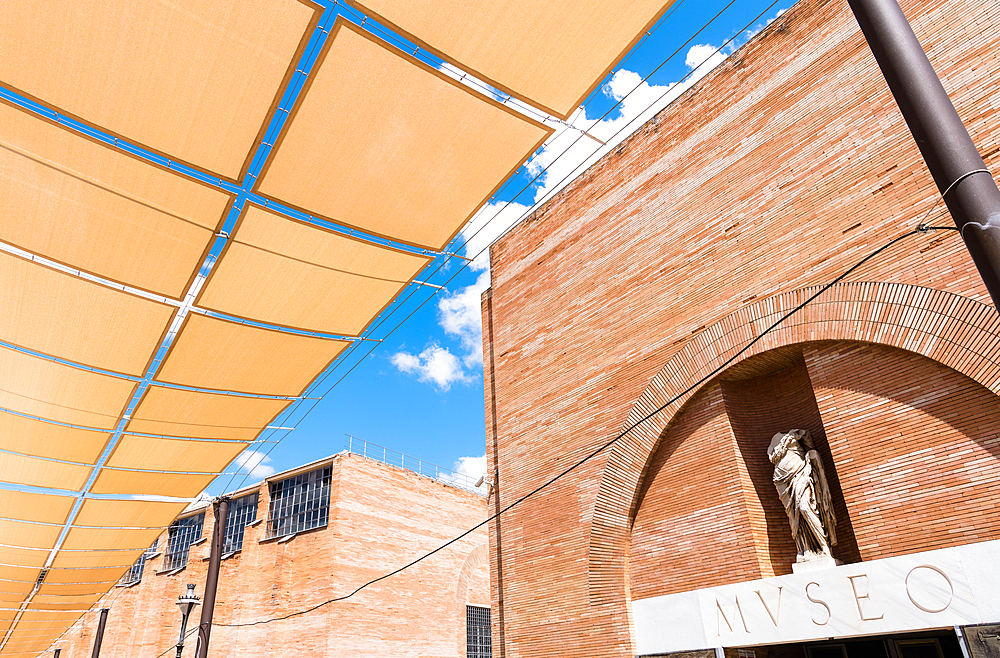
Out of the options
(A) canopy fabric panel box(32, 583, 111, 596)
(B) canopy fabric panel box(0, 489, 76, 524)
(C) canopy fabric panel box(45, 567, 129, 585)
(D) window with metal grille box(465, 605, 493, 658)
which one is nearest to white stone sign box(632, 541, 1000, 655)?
(B) canopy fabric panel box(0, 489, 76, 524)

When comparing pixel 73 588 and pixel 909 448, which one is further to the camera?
pixel 73 588

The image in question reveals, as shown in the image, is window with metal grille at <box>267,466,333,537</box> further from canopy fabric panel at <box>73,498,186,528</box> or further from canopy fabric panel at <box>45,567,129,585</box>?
canopy fabric panel at <box>73,498,186,528</box>

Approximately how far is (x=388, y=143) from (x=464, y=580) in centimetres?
2748

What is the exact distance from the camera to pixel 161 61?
4539 millimetres

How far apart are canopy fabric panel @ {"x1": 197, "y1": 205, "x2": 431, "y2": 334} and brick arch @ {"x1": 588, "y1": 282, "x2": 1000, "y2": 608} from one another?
5.59m

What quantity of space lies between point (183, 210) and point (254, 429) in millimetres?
5345

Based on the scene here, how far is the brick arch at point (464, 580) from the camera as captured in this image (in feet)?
93.5

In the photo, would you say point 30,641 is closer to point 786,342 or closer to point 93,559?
point 93,559

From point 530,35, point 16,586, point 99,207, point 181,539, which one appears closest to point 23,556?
point 16,586

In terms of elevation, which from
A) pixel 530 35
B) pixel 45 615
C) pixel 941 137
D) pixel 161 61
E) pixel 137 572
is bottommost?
pixel 941 137

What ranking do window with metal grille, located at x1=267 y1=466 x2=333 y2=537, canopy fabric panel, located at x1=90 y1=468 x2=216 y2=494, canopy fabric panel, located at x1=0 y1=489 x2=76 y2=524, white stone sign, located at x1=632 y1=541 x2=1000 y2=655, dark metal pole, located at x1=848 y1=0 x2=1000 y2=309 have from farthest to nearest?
window with metal grille, located at x1=267 y1=466 x2=333 y2=537
canopy fabric panel, located at x1=0 y1=489 x2=76 y2=524
canopy fabric panel, located at x1=90 y1=468 x2=216 y2=494
white stone sign, located at x1=632 y1=541 x2=1000 y2=655
dark metal pole, located at x1=848 y1=0 x2=1000 y2=309

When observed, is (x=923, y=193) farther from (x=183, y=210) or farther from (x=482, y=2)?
(x=183, y=210)

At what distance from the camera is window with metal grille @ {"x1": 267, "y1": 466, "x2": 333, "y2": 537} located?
2684cm

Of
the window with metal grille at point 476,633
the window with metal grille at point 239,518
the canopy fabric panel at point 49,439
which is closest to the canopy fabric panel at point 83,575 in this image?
the window with metal grille at point 239,518
